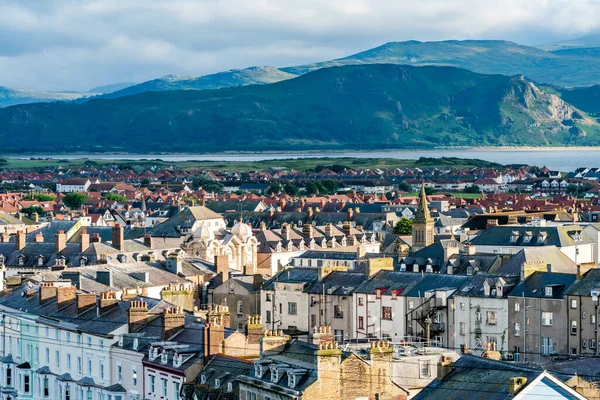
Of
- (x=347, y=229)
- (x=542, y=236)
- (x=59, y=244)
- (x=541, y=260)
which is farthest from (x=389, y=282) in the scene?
(x=347, y=229)

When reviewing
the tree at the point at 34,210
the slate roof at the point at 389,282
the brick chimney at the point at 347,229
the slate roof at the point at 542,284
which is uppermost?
the slate roof at the point at 542,284

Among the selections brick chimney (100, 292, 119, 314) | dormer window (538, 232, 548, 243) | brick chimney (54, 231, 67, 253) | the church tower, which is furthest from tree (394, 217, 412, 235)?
brick chimney (100, 292, 119, 314)

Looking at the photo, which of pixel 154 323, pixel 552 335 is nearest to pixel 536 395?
pixel 154 323

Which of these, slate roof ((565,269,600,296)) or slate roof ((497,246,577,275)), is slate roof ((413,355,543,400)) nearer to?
slate roof ((565,269,600,296))

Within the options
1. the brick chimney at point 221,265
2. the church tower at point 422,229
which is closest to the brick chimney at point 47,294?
the brick chimney at point 221,265

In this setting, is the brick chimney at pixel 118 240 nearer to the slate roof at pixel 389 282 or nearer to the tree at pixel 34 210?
the slate roof at pixel 389 282
